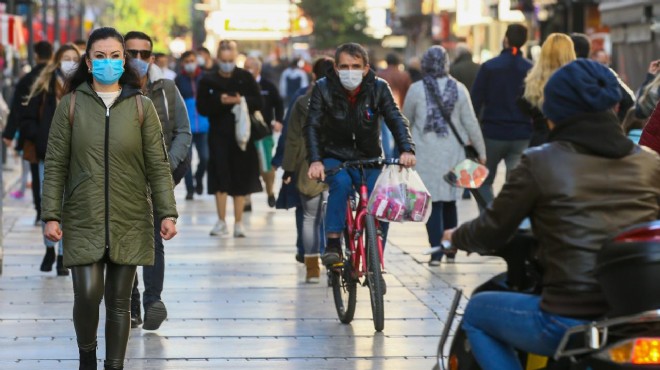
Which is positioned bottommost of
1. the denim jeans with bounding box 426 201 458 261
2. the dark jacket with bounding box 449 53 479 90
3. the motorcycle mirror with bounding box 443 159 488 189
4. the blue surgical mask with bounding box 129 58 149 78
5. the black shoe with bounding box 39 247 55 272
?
the black shoe with bounding box 39 247 55 272

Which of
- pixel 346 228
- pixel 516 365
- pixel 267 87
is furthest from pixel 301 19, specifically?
pixel 516 365

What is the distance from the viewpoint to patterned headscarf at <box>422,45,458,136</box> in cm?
1277

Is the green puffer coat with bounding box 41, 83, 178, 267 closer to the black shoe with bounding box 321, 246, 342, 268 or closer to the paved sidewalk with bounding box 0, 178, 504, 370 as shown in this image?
the paved sidewalk with bounding box 0, 178, 504, 370

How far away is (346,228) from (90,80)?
9.63 feet

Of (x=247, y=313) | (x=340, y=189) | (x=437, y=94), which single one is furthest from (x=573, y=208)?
(x=437, y=94)

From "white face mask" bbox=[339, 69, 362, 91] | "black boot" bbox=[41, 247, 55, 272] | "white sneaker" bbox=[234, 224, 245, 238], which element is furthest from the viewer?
"white sneaker" bbox=[234, 224, 245, 238]

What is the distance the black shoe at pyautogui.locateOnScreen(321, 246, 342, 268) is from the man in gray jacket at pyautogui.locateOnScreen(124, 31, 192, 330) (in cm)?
110

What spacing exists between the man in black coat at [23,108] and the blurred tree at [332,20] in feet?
218

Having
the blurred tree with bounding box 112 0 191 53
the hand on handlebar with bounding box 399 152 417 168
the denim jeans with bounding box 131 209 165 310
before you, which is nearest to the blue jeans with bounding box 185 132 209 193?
the denim jeans with bounding box 131 209 165 310

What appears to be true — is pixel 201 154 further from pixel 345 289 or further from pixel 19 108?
pixel 345 289

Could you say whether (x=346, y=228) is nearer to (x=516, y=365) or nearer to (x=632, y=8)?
(x=516, y=365)

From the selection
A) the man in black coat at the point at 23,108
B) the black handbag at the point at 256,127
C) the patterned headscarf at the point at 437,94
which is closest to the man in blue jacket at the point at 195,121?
the black handbag at the point at 256,127

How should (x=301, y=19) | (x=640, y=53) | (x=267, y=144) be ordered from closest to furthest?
(x=267, y=144), (x=640, y=53), (x=301, y=19)

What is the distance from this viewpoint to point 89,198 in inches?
284
